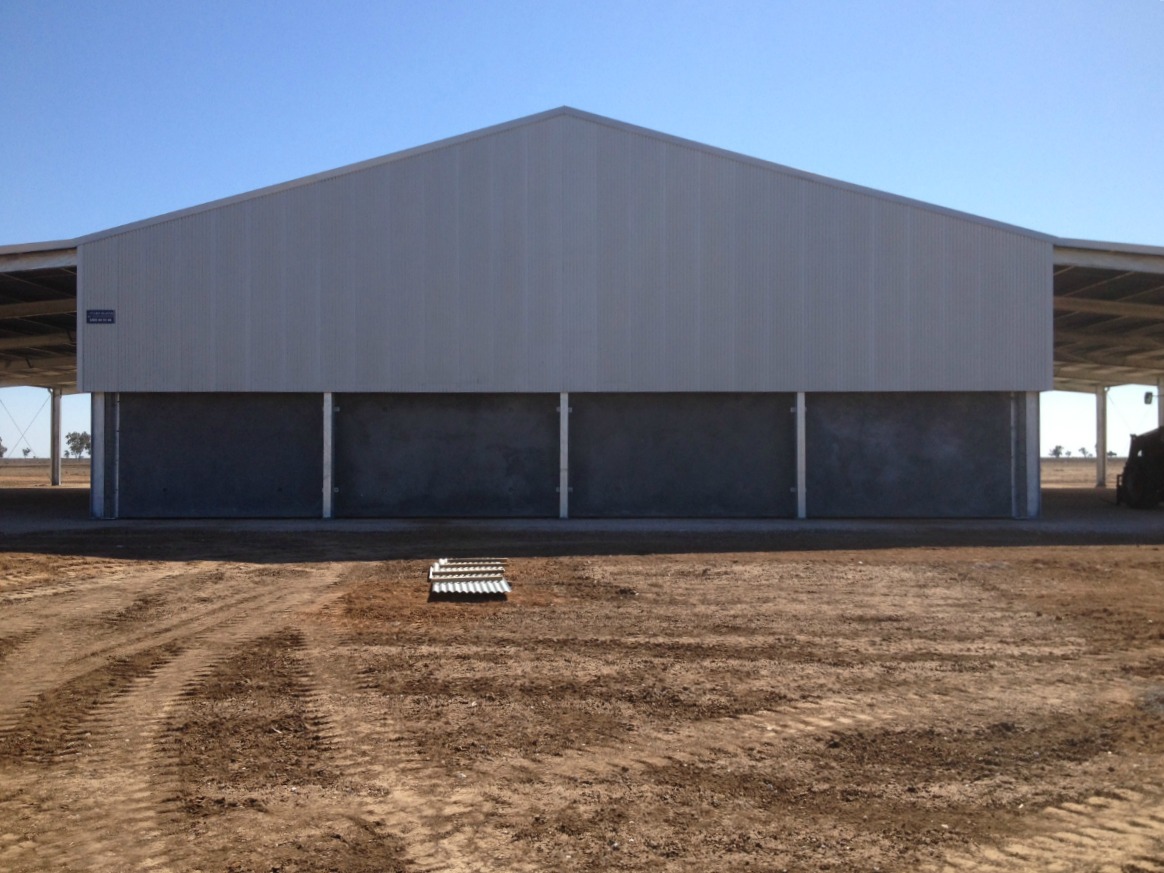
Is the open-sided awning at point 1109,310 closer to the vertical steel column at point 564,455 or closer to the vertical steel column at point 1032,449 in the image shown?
the vertical steel column at point 1032,449

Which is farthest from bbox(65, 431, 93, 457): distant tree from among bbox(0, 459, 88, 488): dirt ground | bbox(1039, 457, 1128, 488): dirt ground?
bbox(1039, 457, 1128, 488): dirt ground

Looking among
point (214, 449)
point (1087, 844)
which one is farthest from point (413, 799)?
point (214, 449)

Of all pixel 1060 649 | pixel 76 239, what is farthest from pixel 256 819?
pixel 76 239

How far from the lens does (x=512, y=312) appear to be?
2653 centimetres

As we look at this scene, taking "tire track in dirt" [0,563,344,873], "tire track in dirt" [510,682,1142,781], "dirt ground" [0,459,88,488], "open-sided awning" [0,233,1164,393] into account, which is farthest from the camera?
A: "dirt ground" [0,459,88,488]

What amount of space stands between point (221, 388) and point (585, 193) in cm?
1043

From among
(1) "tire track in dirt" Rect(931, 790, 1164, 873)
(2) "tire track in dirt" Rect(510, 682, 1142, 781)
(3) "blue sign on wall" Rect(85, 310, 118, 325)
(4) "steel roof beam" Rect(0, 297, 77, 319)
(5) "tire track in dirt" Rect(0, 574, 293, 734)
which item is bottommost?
(1) "tire track in dirt" Rect(931, 790, 1164, 873)

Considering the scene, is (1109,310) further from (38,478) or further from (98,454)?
(38,478)

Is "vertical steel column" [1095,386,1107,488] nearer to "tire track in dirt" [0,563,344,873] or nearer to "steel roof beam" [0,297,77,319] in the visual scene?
"steel roof beam" [0,297,77,319]

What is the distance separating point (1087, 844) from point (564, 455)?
2152cm

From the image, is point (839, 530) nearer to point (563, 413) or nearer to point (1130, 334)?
point (563, 413)

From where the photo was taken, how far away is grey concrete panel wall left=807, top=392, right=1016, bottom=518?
26.8 m

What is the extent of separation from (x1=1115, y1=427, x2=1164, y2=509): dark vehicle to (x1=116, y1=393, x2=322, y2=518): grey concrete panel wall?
2586 cm

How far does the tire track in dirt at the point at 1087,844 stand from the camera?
5176 mm
